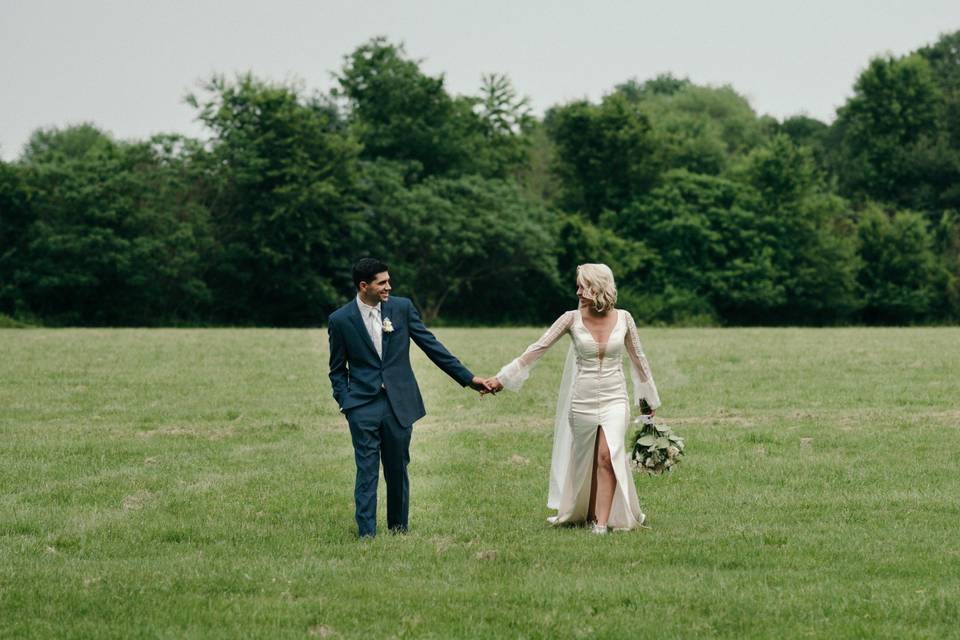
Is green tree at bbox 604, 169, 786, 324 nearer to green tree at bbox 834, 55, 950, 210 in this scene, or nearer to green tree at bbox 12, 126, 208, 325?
green tree at bbox 834, 55, 950, 210

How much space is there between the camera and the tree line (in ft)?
226

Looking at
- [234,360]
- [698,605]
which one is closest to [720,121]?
[234,360]

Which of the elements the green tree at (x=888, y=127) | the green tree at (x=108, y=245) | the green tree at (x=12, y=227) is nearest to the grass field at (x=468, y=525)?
the green tree at (x=108, y=245)

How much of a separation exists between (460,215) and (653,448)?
62.6 meters

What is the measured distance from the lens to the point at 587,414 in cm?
1155

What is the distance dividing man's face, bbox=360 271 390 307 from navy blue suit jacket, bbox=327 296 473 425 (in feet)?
0.33

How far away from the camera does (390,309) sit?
433 inches

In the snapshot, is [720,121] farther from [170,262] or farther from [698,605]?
[698,605]

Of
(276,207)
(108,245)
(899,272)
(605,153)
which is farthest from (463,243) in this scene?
(899,272)

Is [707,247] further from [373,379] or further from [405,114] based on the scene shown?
[373,379]

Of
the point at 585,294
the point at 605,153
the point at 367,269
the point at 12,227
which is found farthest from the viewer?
the point at 605,153

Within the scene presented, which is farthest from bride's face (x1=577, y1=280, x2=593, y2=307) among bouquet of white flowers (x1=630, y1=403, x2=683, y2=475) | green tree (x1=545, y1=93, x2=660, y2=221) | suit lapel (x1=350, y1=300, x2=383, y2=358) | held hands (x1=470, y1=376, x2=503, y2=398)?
green tree (x1=545, y1=93, x2=660, y2=221)

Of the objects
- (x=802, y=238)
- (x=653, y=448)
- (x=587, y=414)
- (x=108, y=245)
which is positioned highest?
(x=802, y=238)

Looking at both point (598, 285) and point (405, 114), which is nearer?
point (598, 285)
